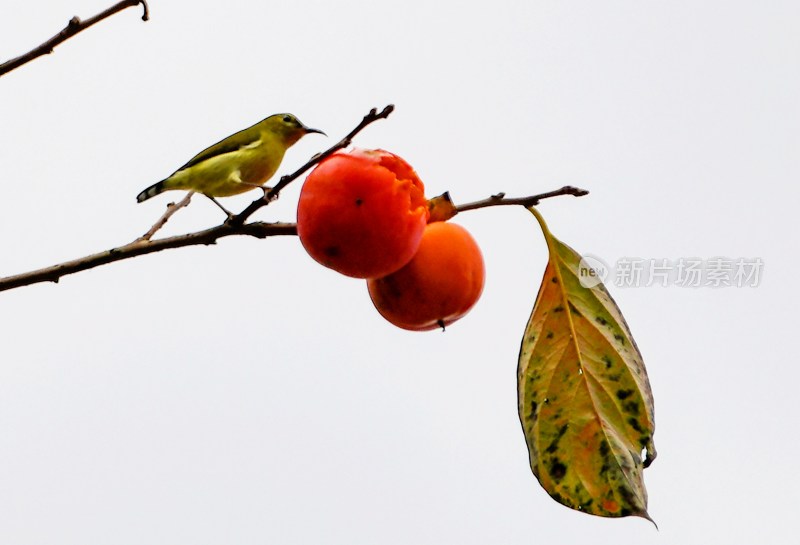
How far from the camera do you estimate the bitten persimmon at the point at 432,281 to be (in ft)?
6.07

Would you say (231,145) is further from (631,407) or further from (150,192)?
(631,407)

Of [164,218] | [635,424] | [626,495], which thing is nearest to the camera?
[626,495]

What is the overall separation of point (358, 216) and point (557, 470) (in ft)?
1.99

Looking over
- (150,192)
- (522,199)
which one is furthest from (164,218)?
(150,192)

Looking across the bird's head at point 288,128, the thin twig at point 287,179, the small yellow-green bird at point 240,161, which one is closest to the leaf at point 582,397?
the thin twig at point 287,179

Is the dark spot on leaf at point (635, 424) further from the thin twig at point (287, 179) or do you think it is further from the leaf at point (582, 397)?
the thin twig at point (287, 179)

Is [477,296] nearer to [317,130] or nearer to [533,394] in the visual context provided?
[533,394]

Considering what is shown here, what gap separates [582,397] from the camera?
1813 mm

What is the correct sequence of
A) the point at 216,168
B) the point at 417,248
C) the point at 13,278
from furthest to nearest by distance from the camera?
the point at 216,168 → the point at 417,248 → the point at 13,278

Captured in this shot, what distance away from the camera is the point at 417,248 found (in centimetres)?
186

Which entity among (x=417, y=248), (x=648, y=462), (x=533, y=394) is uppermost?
(x=417, y=248)

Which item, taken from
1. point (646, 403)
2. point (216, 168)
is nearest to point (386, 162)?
point (646, 403)

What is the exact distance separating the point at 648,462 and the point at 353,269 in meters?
0.68

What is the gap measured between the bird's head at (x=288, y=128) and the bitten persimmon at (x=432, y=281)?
4.83 ft
